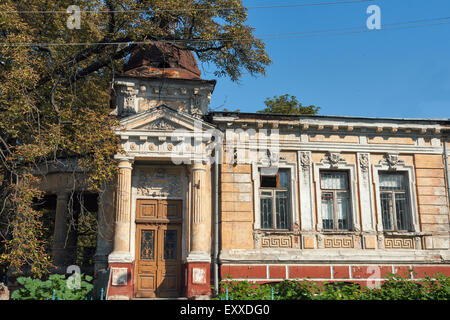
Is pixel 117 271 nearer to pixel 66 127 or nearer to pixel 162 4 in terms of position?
pixel 66 127

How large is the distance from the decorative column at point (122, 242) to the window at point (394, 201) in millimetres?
8539

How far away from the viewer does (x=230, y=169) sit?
15469 mm

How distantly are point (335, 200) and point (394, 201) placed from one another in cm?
212

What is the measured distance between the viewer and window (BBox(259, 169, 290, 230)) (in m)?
15.5

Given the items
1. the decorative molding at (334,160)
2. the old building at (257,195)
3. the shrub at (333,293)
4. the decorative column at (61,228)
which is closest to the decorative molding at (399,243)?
the old building at (257,195)

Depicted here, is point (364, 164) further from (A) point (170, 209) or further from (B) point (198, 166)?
(A) point (170, 209)

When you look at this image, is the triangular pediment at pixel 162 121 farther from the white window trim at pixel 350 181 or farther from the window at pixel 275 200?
the white window trim at pixel 350 181

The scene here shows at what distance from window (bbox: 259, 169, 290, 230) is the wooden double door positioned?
279 cm

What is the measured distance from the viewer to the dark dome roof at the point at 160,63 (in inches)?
655

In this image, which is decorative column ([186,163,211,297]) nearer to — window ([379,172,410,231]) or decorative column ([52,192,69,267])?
decorative column ([52,192,69,267])

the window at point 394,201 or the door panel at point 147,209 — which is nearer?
the door panel at point 147,209

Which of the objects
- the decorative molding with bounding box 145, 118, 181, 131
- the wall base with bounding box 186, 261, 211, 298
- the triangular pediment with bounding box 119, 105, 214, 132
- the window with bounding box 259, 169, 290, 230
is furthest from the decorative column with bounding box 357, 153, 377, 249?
the decorative molding with bounding box 145, 118, 181, 131

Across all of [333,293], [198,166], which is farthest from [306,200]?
[333,293]

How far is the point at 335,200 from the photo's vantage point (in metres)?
15.9
